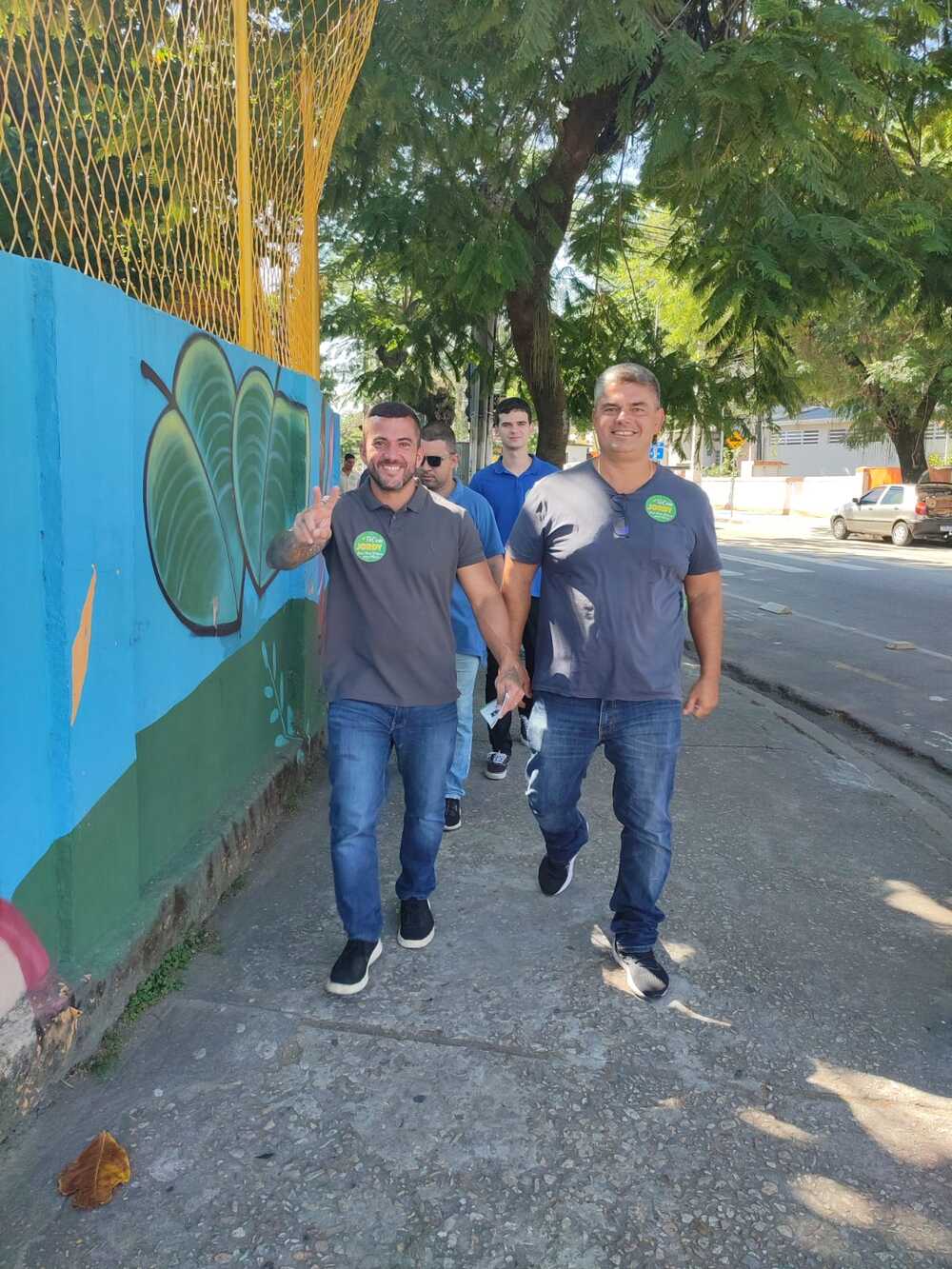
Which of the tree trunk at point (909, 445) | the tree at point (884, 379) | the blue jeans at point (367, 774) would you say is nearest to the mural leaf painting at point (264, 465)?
the blue jeans at point (367, 774)

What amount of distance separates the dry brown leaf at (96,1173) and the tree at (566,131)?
14.2ft

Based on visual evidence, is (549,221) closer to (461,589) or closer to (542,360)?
(542,360)

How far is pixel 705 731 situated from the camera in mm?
6512

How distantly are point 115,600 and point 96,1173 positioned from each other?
142cm

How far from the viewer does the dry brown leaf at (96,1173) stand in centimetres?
217

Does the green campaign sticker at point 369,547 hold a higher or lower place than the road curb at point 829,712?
higher

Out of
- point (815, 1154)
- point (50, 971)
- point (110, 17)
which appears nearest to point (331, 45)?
point (110, 17)

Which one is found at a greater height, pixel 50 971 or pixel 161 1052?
pixel 50 971

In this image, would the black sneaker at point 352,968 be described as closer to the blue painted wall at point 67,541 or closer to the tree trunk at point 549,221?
the blue painted wall at point 67,541

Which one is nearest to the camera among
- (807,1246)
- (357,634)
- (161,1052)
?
(807,1246)

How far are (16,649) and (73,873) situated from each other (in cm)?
64

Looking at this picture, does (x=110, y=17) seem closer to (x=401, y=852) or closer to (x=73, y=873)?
(x=73, y=873)

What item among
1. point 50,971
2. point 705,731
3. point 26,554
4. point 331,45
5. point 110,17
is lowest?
point 705,731

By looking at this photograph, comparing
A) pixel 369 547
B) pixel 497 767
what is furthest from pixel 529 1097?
pixel 497 767
